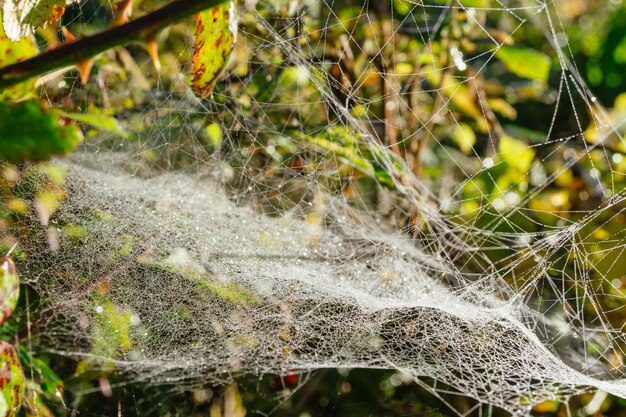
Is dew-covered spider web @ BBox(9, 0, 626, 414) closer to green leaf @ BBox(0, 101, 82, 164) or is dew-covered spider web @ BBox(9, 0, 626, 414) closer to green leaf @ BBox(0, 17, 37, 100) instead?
green leaf @ BBox(0, 17, 37, 100)

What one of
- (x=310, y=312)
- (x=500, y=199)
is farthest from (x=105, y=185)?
(x=500, y=199)

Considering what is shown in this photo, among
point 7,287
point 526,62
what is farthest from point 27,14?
point 526,62

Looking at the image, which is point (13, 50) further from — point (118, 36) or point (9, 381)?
point (9, 381)

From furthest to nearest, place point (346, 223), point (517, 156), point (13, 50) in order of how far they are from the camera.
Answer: point (517, 156) → point (346, 223) → point (13, 50)

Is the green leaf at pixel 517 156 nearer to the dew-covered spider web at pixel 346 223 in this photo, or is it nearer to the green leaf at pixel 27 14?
the dew-covered spider web at pixel 346 223

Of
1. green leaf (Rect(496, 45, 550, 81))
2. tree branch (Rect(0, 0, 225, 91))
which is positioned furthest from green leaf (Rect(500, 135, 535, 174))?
tree branch (Rect(0, 0, 225, 91))

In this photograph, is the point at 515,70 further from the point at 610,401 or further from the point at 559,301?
the point at 610,401
